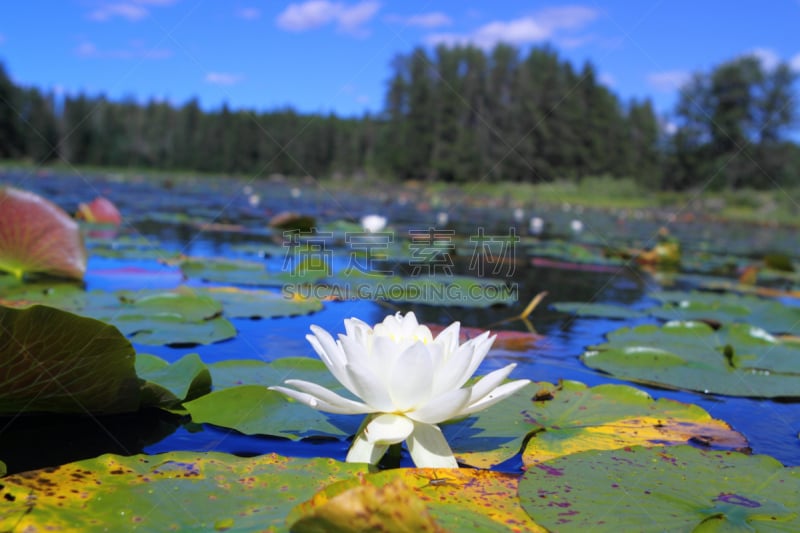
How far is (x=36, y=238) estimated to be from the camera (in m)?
2.41

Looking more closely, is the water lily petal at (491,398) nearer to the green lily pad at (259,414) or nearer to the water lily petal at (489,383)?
the water lily petal at (489,383)

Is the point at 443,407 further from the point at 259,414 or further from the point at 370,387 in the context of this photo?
the point at 259,414

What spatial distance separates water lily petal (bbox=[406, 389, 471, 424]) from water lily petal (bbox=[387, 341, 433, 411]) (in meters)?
0.02

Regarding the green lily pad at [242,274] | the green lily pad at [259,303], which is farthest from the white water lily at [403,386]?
the green lily pad at [242,274]

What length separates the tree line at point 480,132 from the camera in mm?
27062

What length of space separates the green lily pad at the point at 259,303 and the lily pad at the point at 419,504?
58.3 inches

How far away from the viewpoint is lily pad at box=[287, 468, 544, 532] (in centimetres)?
61

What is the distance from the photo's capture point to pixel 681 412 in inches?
52.4

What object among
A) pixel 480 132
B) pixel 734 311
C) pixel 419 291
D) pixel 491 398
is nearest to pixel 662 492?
pixel 491 398

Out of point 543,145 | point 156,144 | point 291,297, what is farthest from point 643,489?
point 156,144

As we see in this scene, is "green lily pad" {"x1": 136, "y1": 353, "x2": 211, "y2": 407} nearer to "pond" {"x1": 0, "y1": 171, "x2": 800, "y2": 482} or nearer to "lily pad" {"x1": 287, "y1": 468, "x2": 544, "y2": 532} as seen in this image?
"pond" {"x1": 0, "y1": 171, "x2": 800, "y2": 482}

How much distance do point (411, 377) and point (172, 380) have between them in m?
0.64

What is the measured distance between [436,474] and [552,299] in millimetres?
A: 2361

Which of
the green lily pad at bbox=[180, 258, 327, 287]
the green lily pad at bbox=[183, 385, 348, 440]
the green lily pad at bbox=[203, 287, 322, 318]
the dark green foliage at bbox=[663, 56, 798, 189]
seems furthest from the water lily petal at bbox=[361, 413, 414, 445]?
the dark green foliage at bbox=[663, 56, 798, 189]
